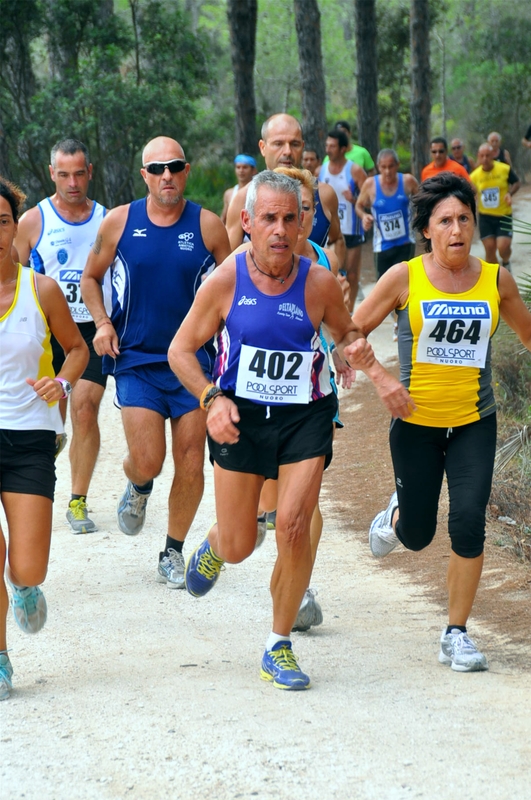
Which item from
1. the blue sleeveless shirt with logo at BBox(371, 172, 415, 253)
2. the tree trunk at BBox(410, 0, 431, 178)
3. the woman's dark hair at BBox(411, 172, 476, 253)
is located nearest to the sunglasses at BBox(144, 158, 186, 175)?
the woman's dark hair at BBox(411, 172, 476, 253)

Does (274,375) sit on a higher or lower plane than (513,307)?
lower

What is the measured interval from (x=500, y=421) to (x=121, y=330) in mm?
3926

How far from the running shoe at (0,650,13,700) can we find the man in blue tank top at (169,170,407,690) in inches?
42.7

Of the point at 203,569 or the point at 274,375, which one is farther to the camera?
the point at 203,569

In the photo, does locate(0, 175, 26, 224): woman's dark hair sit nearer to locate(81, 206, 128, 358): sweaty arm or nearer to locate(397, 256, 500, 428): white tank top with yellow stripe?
locate(81, 206, 128, 358): sweaty arm

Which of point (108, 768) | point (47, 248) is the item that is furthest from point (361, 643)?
point (47, 248)

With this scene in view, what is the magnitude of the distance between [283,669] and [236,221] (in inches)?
120

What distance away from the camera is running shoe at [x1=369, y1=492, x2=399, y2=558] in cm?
597

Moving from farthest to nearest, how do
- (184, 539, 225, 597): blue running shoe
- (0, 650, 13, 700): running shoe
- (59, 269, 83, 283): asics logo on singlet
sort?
(59, 269, 83, 283): asics logo on singlet
(184, 539, 225, 597): blue running shoe
(0, 650, 13, 700): running shoe

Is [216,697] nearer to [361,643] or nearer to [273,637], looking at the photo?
[273,637]

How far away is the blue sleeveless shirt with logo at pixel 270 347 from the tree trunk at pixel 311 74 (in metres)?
15.6

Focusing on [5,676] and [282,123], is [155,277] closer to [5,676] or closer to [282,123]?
[282,123]

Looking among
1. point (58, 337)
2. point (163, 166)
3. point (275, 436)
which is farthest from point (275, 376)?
point (163, 166)

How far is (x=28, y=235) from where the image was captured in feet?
25.1
